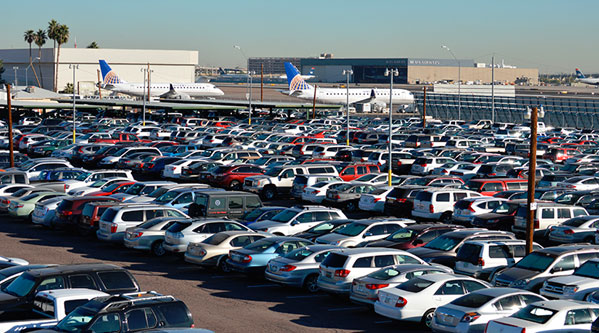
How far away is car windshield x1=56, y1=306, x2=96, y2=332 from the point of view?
13.6 meters

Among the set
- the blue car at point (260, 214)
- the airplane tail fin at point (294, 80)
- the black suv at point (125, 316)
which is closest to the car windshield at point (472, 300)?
the black suv at point (125, 316)

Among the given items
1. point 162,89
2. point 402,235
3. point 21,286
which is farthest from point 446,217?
point 162,89

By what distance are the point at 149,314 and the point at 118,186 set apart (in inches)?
827

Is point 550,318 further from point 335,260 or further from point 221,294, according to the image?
point 221,294

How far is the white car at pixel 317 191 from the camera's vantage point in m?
34.7

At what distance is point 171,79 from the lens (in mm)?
170250

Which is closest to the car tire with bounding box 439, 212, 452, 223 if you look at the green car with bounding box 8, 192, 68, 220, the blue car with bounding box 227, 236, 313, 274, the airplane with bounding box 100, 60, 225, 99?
the blue car with bounding box 227, 236, 313, 274

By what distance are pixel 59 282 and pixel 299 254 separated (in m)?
6.53

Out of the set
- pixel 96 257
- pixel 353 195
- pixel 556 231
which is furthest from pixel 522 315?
pixel 353 195

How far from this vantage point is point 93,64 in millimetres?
163000

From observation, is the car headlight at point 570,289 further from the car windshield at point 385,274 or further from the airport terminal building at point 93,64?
the airport terminal building at point 93,64

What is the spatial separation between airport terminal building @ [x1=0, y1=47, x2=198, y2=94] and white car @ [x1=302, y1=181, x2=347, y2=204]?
129 m

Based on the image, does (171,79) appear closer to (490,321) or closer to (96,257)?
(96,257)

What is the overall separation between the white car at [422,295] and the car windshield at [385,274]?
2.67ft
